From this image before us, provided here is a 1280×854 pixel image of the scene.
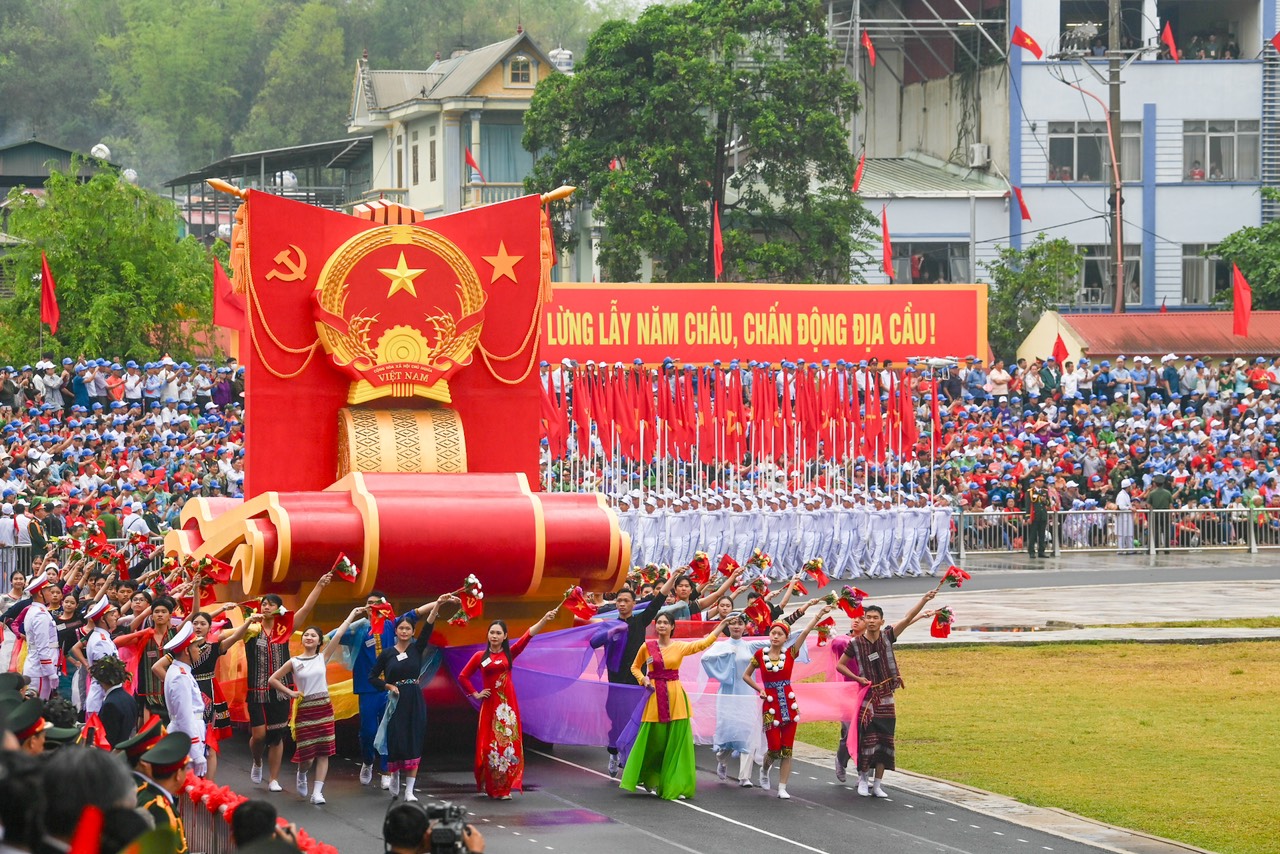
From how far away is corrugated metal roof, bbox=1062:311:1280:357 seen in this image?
41.3 meters

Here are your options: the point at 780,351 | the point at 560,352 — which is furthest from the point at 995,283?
the point at 560,352

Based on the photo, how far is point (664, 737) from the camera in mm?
15102

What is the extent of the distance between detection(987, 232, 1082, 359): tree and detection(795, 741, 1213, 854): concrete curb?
31502mm

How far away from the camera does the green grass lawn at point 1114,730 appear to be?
48.6 ft

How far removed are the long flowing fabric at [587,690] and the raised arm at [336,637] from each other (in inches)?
46.5

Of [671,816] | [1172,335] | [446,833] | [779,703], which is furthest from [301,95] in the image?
[446,833]

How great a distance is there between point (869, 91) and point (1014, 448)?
22676mm

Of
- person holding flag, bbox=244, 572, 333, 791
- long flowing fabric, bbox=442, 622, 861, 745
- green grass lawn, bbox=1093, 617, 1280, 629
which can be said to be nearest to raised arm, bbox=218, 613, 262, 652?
person holding flag, bbox=244, 572, 333, 791

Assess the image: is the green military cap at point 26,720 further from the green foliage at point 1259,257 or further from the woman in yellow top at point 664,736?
the green foliage at point 1259,257

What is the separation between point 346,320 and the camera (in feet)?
56.9

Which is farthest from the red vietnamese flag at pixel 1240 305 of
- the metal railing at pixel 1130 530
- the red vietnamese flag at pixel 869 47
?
the red vietnamese flag at pixel 869 47

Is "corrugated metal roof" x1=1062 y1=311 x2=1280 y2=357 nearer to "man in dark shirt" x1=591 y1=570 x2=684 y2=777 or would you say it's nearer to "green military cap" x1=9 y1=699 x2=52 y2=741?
"man in dark shirt" x1=591 y1=570 x2=684 y2=777

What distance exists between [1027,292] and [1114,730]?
30.1 meters

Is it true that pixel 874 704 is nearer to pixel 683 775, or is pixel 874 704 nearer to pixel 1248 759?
pixel 683 775
